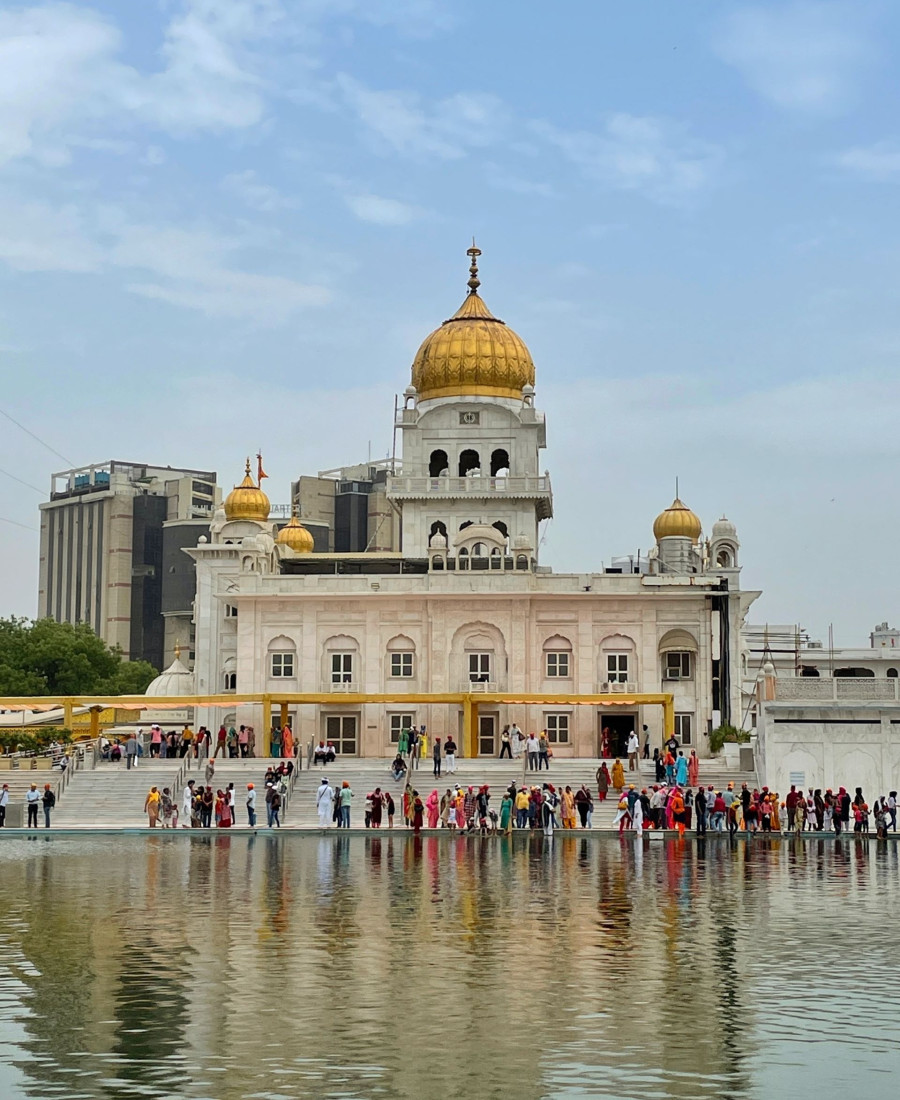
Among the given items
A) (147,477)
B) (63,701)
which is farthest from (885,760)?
(147,477)

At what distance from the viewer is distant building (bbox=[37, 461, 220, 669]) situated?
112312 millimetres

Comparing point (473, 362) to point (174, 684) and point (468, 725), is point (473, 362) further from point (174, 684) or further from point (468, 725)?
point (468, 725)

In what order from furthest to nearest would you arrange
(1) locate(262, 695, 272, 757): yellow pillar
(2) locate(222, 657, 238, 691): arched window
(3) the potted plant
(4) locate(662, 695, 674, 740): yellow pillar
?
(2) locate(222, 657, 238, 691): arched window < (1) locate(262, 695, 272, 757): yellow pillar < (3) the potted plant < (4) locate(662, 695, 674, 740): yellow pillar

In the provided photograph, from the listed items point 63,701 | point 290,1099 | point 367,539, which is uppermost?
point 367,539

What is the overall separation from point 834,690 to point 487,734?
47.4ft

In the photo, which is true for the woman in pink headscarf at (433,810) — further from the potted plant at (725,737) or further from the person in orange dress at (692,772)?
the potted plant at (725,737)

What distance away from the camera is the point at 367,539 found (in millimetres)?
119562

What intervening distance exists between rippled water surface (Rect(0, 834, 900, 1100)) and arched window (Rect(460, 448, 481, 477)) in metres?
42.0

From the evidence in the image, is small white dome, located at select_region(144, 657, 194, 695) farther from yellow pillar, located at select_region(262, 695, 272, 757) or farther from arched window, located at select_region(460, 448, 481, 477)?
arched window, located at select_region(460, 448, 481, 477)

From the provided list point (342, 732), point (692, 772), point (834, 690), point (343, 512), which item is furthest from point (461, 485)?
point (343, 512)

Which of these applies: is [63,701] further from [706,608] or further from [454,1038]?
[454,1038]

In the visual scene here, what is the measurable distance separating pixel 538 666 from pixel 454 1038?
44431 millimetres

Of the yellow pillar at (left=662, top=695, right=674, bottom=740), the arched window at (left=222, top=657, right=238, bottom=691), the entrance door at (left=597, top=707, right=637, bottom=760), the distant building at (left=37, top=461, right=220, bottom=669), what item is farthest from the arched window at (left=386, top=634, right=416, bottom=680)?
the distant building at (left=37, top=461, right=220, bottom=669)

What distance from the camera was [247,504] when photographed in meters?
65.5
